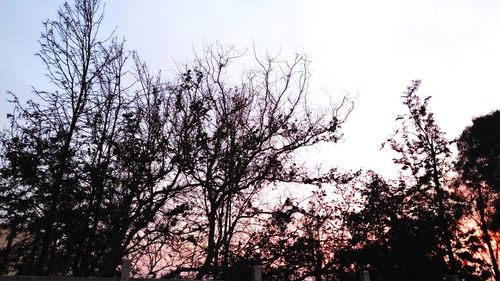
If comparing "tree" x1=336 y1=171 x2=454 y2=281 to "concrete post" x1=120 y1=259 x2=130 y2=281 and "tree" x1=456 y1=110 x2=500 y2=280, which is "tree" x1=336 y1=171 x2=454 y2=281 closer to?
"tree" x1=456 y1=110 x2=500 y2=280

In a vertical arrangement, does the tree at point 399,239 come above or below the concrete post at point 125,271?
above

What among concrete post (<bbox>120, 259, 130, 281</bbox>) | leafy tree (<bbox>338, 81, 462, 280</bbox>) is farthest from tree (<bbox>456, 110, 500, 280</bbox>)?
concrete post (<bbox>120, 259, 130, 281</bbox>)

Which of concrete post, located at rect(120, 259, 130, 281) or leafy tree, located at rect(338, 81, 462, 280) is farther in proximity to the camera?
leafy tree, located at rect(338, 81, 462, 280)

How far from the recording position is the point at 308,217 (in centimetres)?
1243

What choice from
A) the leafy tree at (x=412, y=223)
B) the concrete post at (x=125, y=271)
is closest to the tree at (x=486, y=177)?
the leafy tree at (x=412, y=223)

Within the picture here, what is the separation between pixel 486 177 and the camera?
76.4ft

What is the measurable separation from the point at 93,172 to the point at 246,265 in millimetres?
4553

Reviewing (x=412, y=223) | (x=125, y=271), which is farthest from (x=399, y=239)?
(x=125, y=271)

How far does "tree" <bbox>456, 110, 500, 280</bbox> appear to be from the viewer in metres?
23.0

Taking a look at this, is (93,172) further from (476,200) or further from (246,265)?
(476,200)

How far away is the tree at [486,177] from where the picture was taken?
75.4 feet

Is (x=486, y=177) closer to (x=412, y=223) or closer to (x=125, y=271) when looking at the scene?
(x=412, y=223)

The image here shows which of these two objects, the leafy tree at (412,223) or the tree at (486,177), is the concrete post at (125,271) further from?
the tree at (486,177)

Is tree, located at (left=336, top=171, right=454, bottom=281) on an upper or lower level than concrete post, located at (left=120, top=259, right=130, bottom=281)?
upper
